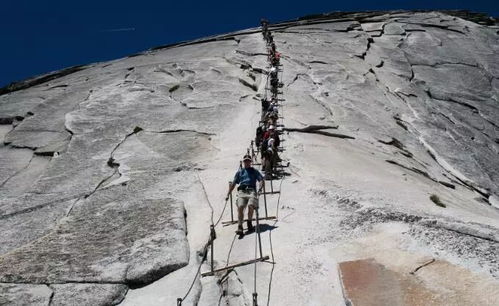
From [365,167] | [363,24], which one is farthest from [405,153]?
[363,24]

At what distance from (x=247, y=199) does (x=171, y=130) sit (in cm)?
996

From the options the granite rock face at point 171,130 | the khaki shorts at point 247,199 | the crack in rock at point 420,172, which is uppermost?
the khaki shorts at point 247,199

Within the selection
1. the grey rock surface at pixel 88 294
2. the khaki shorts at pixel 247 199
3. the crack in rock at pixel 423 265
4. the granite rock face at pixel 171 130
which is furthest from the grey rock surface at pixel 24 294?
the crack in rock at pixel 423 265

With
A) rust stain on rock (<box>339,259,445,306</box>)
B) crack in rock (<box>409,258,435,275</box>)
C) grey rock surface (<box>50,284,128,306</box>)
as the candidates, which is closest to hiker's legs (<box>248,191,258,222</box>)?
rust stain on rock (<box>339,259,445,306</box>)

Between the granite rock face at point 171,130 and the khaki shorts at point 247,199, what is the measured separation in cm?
142

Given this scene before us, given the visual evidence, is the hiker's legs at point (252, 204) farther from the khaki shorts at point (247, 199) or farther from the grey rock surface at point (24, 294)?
Result: the grey rock surface at point (24, 294)

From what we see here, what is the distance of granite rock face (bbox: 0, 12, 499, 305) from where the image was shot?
1094cm

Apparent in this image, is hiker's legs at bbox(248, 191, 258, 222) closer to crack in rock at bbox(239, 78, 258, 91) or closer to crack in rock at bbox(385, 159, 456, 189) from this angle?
crack in rock at bbox(385, 159, 456, 189)

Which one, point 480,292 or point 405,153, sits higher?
point 480,292

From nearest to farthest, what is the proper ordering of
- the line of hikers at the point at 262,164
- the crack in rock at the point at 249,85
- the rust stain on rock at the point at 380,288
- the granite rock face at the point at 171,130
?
1. the rust stain on rock at the point at 380,288
2. the granite rock face at the point at 171,130
3. the line of hikers at the point at 262,164
4. the crack in rock at the point at 249,85

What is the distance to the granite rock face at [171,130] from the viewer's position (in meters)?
10.9

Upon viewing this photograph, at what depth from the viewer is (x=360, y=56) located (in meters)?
37.5

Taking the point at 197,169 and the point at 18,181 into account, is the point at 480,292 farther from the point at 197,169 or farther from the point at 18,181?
the point at 18,181

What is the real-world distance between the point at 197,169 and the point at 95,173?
11.1 feet
